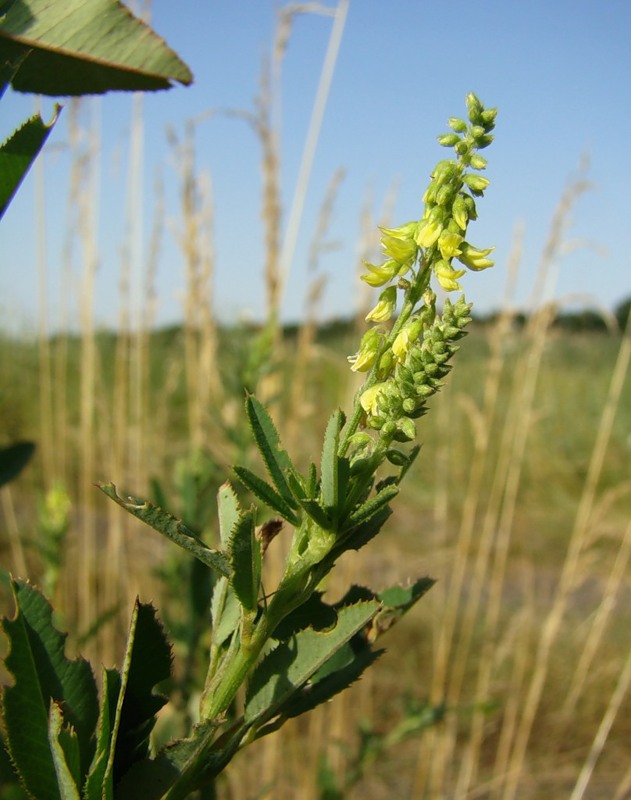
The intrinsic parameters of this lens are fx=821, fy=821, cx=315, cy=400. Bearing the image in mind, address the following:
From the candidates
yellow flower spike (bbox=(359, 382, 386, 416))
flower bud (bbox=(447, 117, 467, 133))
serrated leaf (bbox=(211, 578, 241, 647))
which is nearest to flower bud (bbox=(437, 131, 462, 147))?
flower bud (bbox=(447, 117, 467, 133))

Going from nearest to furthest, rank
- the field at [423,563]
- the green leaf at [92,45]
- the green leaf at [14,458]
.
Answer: the green leaf at [92,45] → the green leaf at [14,458] → the field at [423,563]

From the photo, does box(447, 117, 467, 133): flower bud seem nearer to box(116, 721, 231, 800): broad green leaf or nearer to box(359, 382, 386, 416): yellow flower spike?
box(359, 382, 386, 416): yellow flower spike

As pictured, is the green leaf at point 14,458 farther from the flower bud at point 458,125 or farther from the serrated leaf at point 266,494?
the flower bud at point 458,125

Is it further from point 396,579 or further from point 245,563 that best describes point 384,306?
point 396,579

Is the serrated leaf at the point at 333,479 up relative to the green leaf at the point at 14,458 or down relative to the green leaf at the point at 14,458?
up

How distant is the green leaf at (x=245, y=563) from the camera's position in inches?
13.1

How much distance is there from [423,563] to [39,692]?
2.24 m

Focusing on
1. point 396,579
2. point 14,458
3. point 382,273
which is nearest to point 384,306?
point 382,273

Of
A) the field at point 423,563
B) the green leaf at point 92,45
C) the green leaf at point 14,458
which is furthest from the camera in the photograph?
the field at point 423,563

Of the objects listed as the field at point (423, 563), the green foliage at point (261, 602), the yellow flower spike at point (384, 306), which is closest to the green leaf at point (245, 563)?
the green foliage at point (261, 602)

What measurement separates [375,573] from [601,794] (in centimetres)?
142

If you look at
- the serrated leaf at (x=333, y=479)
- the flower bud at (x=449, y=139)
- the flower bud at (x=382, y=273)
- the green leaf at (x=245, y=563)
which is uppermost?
the flower bud at (x=449, y=139)

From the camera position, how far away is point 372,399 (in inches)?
14.3

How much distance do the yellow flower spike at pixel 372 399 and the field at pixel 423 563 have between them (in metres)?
0.28
